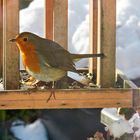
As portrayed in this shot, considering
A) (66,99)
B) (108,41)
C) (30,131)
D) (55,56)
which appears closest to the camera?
(66,99)

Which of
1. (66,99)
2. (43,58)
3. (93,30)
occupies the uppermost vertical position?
(93,30)

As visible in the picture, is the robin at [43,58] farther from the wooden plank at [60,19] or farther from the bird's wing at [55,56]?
the wooden plank at [60,19]

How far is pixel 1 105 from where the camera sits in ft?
11.5

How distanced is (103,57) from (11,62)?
512 millimetres

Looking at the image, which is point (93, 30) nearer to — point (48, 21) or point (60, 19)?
point (48, 21)

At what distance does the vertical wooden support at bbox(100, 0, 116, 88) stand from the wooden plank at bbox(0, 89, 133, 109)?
268mm

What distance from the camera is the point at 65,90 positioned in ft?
11.6

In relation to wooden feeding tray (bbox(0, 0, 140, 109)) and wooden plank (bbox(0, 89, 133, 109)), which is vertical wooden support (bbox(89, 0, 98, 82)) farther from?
wooden plank (bbox(0, 89, 133, 109))

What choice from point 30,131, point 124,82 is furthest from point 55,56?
point 30,131

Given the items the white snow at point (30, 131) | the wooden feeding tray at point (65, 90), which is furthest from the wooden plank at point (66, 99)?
the white snow at point (30, 131)

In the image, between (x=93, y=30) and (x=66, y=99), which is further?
(x=93, y=30)

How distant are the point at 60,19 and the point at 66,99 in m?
0.46

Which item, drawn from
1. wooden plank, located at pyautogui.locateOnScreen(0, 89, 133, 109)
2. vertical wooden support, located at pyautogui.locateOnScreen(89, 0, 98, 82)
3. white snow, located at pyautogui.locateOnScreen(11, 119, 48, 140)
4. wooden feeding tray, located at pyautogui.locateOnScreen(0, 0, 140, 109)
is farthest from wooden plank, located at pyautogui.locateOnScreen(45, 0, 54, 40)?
white snow, located at pyautogui.locateOnScreen(11, 119, 48, 140)

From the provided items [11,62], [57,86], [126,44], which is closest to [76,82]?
[57,86]
